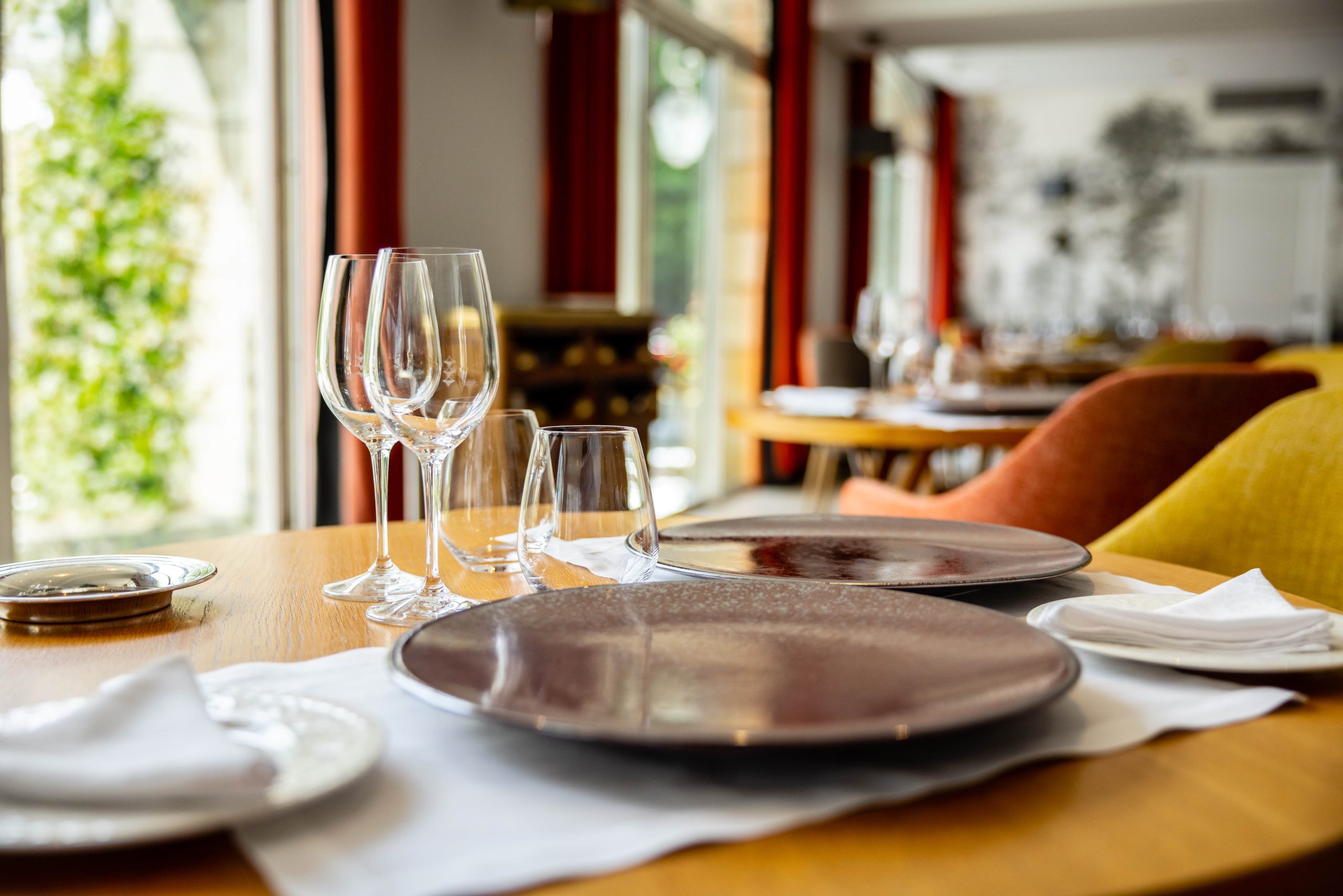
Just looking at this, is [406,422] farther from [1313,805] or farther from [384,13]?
[384,13]

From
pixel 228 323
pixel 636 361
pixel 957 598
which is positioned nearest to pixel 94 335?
pixel 228 323

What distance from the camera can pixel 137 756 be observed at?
447mm

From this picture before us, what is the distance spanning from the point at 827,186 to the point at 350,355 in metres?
7.45

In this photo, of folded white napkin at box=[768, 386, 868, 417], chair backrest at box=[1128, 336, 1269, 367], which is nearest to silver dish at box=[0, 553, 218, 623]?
folded white napkin at box=[768, 386, 868, 417]

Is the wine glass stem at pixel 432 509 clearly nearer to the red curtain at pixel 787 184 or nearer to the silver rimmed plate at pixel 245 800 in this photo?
the silver rimmed plate at pixel 245 800

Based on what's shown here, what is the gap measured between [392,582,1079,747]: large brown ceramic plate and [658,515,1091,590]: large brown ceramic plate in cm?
10

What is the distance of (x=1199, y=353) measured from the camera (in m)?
4.30

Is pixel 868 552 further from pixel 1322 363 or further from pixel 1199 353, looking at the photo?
pixel 1199 353

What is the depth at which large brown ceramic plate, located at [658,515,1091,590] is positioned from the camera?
0.86 metres

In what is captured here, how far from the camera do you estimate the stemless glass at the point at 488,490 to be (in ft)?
2.97

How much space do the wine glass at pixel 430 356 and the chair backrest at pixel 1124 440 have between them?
4.17ft

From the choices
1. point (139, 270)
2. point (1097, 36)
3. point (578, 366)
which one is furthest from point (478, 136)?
point (1097, 36)

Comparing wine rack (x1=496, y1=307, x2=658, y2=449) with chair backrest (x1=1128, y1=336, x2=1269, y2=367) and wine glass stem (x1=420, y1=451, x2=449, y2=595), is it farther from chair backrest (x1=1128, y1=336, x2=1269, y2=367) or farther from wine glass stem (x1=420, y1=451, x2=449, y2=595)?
wine glass stem (x1=420, y1=451, x2=449, y2=595)

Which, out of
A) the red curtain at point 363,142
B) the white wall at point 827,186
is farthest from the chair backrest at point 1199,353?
the white wall at point 827,186
